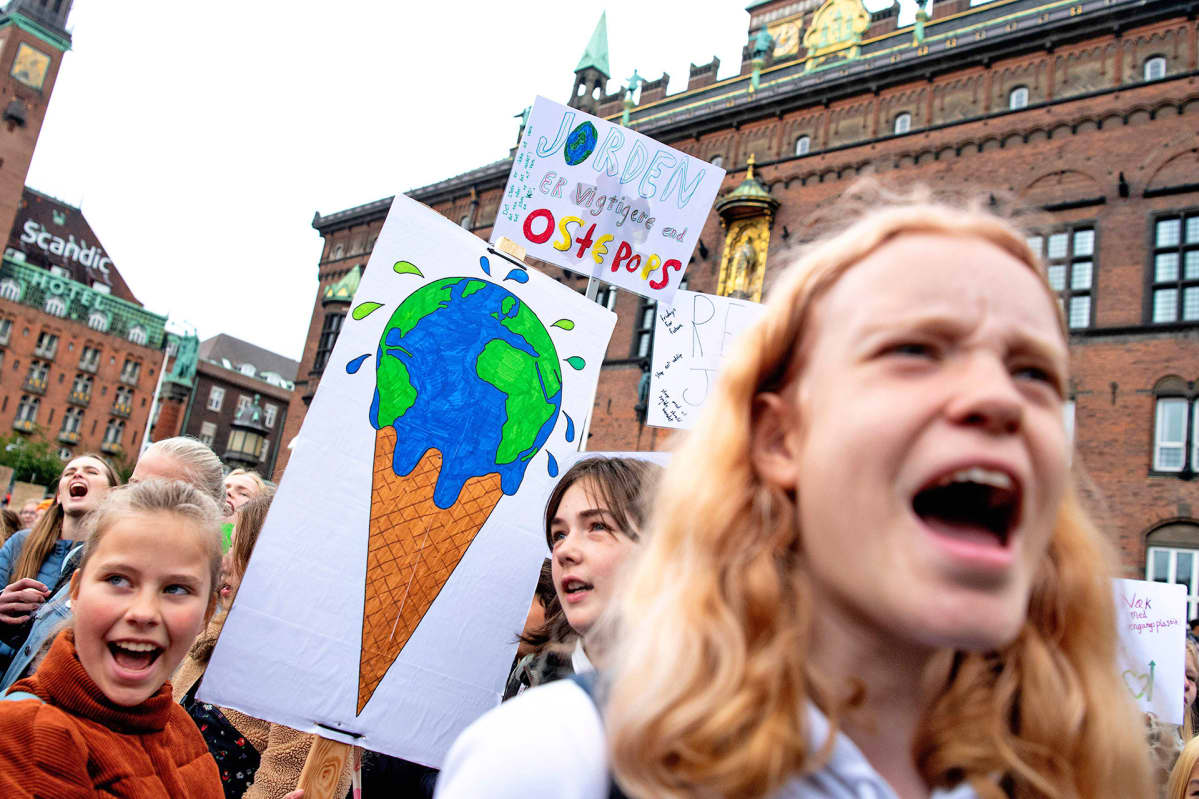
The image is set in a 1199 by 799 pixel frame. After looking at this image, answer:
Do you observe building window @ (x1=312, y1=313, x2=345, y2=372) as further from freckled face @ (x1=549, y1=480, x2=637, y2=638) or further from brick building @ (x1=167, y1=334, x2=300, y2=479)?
brick building @ (x1=167, y1=334, x2=300, y2=479)

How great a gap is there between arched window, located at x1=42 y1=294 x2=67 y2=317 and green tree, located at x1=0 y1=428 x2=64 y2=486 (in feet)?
30.1

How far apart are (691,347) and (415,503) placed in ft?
9.13

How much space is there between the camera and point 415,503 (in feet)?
9.61

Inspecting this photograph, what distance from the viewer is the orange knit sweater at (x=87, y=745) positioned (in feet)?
6.07

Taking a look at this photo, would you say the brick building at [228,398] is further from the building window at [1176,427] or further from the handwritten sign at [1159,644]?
the handwritten sign at [1159,644]

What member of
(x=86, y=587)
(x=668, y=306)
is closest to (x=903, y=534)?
(x=86, y=587)

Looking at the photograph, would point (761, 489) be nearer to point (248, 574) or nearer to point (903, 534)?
point (903, 534)

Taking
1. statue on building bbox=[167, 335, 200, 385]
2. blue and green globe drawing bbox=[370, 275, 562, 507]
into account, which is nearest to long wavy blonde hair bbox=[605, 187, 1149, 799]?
blue and green globe drawing bbox=[370, 275, 562, 507]

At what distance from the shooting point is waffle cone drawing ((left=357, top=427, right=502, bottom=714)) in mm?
2760

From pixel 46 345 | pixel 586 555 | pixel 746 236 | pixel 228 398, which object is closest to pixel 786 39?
pixel 746 236

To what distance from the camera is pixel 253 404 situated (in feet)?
218

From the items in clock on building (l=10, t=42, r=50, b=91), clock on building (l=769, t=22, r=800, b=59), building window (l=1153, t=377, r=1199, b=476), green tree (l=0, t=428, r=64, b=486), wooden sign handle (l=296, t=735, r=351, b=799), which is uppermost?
clock on building (l=10, t=42, r=50, b=91)

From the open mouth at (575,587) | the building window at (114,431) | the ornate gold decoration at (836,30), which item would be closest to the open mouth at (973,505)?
the open mouth at (575,587)

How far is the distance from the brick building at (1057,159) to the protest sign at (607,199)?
1221 centimetres
